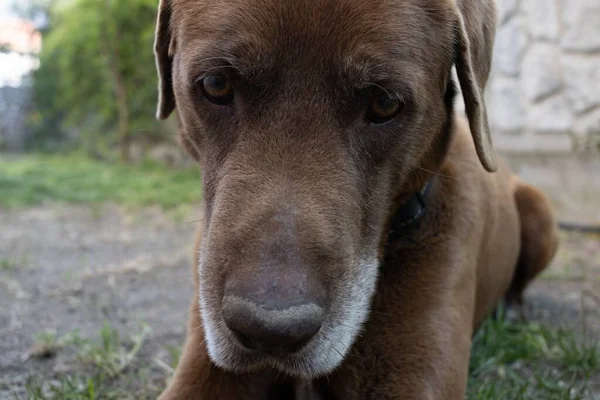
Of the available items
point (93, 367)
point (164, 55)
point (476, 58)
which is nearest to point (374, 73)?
point (476, 58)

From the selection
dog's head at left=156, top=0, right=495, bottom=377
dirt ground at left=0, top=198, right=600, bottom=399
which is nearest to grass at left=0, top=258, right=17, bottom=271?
dirt ground at left=0, top=198, right=600, bottom=399

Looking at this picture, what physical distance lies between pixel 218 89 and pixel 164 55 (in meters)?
0.62

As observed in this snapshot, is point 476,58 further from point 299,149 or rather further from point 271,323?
point 271,323

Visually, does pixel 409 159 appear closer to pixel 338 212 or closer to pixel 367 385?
pixel 338 212

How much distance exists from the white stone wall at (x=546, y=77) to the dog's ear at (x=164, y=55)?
14.3ft

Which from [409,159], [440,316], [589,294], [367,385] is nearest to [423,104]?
[409,159]

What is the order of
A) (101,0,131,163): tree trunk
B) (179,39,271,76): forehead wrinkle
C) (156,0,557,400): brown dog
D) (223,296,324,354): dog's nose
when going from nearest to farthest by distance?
(223,296,324,354): dog's nose < (156,0,557,400): brown dog < (179,39,271,76): forehead wrinkle < (101,0,131,163): tree trunk

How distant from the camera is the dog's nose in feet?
4.60

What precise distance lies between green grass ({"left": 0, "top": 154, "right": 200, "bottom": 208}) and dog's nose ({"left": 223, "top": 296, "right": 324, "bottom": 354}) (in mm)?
5683

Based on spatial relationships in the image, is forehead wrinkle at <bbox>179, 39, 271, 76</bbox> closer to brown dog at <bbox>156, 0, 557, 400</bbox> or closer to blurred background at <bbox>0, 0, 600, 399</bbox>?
brown dog at <bbox>156, 0, 557, 400</bbox>

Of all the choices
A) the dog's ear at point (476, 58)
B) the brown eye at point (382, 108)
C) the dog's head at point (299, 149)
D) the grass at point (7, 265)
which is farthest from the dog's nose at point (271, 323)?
the grass at point (7, 265)

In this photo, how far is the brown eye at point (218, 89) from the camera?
5.62 ft

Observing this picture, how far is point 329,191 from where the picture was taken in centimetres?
163

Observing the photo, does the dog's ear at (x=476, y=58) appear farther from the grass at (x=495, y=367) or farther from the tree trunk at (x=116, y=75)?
the tree trunk at (x=116, y=75)
